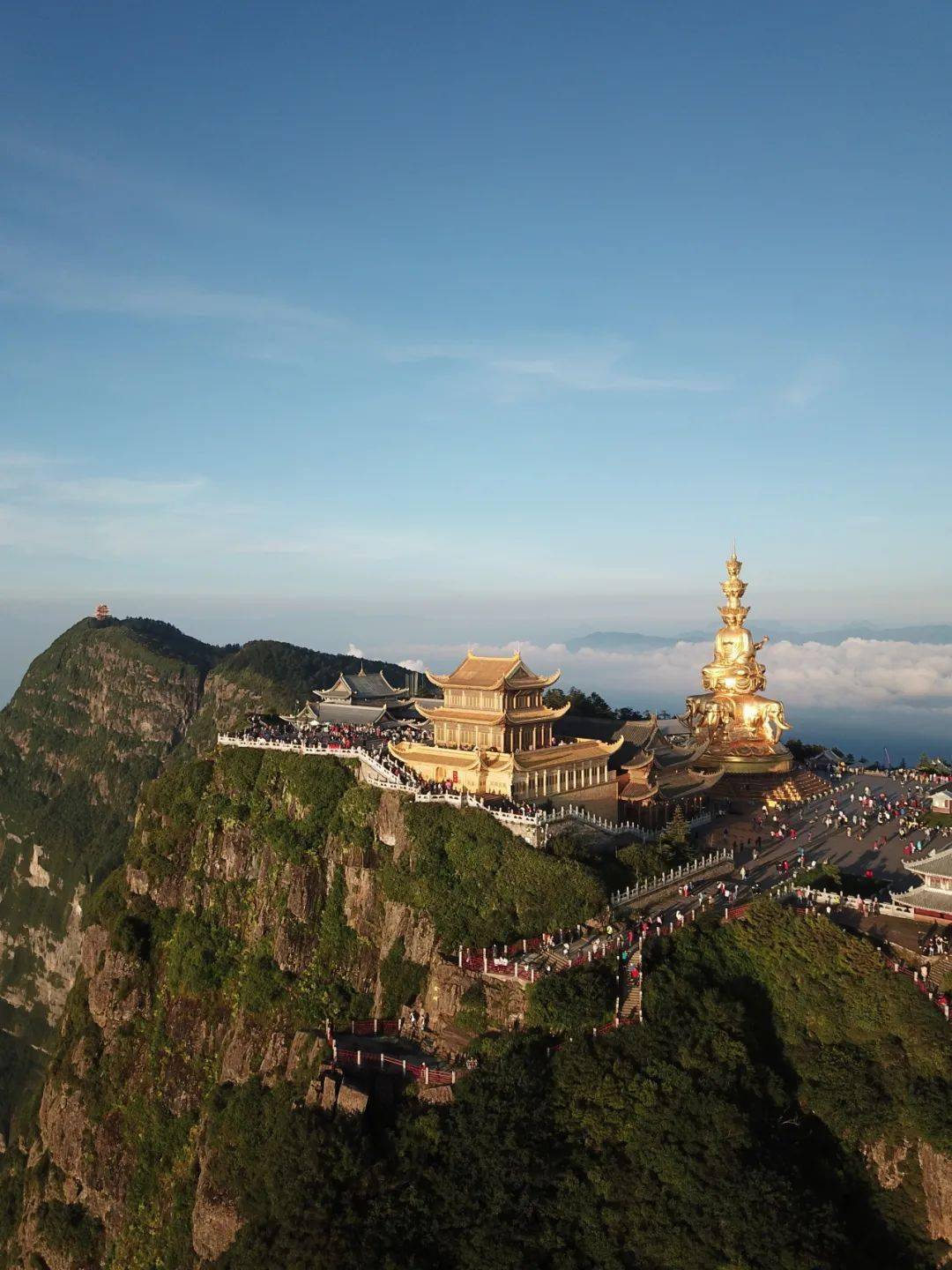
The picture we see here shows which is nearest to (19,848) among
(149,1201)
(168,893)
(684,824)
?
(168,893)

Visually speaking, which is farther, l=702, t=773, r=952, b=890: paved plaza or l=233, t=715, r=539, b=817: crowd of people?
l=702, t=773, r=952, b=890: paved plaza

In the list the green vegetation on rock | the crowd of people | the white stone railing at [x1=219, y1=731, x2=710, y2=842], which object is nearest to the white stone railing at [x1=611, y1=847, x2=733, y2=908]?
the green vegetation on rock

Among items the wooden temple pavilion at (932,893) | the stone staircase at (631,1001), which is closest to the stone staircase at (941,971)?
the wooden temple pavilion at (932,893)

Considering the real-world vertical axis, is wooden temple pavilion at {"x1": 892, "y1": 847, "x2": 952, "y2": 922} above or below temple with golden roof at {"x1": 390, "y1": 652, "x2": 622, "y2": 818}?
below

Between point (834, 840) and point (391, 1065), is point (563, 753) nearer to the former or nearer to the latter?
point (834, 840)

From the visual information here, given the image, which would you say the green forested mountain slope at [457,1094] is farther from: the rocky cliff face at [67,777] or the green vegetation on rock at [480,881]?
the rocky cliff face at [67,777]

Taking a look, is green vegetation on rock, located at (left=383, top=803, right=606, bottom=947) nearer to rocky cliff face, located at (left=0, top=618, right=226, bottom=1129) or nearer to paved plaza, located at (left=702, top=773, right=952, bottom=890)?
paved plaza, located at (left=702, top=773, right=952, bottom=890)

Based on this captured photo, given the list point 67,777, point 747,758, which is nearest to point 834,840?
point 747,758
